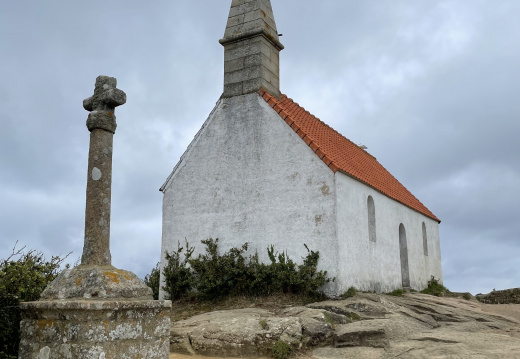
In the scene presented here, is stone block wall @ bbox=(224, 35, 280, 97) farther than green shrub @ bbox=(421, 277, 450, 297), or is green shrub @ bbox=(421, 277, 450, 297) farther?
green shrub @ bbox=(421, 277, 450, 297)

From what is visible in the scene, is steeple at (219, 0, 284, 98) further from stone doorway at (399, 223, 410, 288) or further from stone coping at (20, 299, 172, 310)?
stone coping at (20, 299, 172, 310)

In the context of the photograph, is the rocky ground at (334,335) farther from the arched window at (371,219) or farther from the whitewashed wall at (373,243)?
the arched window at (371,219)

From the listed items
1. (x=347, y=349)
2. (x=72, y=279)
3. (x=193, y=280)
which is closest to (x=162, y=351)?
(x=72, y=279)

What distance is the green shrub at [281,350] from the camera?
410 inches

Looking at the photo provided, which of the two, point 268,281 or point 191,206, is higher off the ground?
point 191,206

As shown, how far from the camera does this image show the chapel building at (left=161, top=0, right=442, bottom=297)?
49.6 ft

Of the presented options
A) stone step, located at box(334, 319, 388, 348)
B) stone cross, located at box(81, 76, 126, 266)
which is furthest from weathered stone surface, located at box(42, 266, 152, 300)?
stone step, located at box(334, 319, 388, 348)

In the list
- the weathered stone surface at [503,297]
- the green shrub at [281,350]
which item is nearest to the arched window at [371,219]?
the green shrub at [281,350]

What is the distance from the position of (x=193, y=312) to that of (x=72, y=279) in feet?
30.2

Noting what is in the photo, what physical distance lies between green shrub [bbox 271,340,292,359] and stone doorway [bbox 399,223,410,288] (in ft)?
37.1

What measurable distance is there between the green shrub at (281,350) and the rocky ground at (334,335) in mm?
170

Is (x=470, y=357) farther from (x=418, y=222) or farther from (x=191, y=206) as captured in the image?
(x=418, y=222)

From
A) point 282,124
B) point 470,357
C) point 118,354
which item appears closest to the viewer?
point 118,354

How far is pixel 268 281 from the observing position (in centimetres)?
1510
